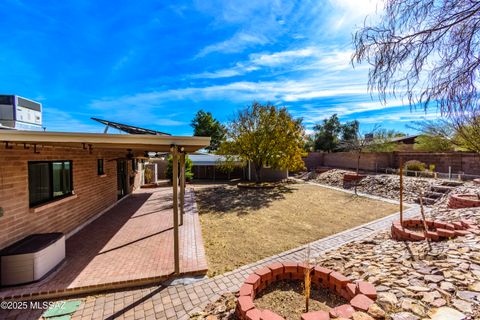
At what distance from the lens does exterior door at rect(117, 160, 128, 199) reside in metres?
10.9

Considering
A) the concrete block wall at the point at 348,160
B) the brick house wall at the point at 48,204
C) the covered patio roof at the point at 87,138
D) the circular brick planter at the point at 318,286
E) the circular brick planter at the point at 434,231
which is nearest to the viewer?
the circular brick planter at the point at 318,286

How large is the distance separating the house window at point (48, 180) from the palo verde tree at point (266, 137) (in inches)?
429

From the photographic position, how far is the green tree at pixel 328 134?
113 ft

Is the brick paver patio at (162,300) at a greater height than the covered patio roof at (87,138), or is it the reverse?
the covered patio roof at (87,138)

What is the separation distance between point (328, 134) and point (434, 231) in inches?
1253

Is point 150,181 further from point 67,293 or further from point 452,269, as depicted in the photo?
point 452,269

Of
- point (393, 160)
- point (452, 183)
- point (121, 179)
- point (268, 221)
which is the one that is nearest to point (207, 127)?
point (121, 179)

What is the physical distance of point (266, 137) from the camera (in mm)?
15383

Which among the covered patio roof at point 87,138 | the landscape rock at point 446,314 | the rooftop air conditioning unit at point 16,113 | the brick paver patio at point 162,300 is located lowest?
the brick paver patio at point 162,300

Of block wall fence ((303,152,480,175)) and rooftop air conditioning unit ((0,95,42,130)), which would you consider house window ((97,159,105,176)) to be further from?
block wall fence ((303,152,480,175))

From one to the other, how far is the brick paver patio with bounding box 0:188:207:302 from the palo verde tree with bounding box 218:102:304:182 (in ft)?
28.7

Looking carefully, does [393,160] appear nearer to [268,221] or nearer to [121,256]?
[268,221]

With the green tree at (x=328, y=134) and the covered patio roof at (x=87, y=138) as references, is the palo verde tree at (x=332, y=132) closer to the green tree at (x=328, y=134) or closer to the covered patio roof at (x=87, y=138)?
the green tree at (x=328, y=134)

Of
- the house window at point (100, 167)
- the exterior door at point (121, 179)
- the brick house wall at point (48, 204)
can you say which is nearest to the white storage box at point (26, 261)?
the brick house wall at point (48, 204)
